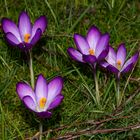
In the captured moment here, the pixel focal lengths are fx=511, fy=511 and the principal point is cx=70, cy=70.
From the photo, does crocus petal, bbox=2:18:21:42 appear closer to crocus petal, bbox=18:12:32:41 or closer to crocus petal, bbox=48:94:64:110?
crocus petal, bbox=18:12:32:41

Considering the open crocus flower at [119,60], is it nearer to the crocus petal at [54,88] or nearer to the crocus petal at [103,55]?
the crocus petal at [103,55]

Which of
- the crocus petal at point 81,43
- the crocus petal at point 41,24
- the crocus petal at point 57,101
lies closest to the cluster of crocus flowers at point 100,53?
the crocus petal at point 81,43

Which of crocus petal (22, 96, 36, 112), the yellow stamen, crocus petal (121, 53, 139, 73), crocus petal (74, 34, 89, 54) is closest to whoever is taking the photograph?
crocus petal (22, 96, 36, 112)

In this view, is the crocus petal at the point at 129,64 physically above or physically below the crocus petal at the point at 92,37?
below

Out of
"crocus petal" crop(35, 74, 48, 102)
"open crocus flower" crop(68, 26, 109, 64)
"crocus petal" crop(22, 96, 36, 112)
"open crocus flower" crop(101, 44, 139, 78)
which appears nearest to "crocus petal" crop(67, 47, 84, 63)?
"open crocus flower" crop(68, 26, 109, 64)

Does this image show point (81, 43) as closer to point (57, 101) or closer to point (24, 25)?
point (24, 25)

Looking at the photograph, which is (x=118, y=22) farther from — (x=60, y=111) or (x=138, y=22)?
(x=60, y=111)

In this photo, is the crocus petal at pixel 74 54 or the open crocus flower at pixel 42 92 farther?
the crocus petal at pixel 74 54
